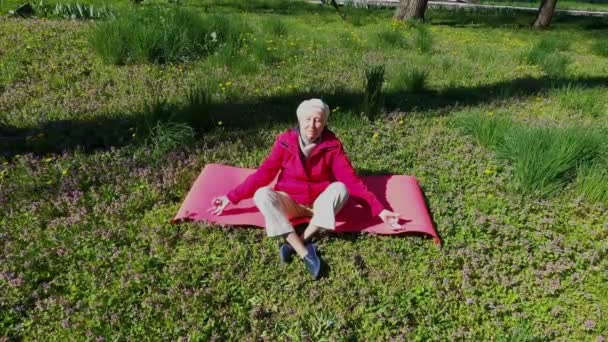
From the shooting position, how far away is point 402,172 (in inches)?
177

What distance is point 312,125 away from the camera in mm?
3330

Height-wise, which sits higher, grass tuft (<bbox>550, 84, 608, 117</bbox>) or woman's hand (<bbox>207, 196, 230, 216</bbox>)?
grass tuft (<bbox>550, 84, 608, 117</bbox>)

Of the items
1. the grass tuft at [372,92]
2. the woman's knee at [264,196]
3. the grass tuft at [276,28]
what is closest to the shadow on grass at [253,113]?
the grass tuft at [372,92]

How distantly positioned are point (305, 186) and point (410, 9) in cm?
1013

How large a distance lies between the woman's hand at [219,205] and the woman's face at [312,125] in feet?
2.69

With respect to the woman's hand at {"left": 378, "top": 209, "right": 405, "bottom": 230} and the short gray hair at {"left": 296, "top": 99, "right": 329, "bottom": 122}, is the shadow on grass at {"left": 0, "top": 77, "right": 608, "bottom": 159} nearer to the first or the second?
the short gray hair at {"left": 296, "top": 99, "right": 329, "bottom": 122}

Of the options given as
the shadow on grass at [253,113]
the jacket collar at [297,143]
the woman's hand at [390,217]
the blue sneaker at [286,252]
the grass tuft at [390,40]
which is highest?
the jacket collar at [297,143]

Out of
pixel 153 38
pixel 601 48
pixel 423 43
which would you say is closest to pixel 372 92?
pixel 153 38

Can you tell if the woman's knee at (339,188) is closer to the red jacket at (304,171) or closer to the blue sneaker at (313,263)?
the red jacket at (304,171)

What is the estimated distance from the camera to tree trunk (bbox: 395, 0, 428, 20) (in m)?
12.2

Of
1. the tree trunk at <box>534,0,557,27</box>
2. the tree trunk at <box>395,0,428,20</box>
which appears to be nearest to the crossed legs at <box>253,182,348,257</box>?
the tree trunk at <box>395,0,428,20</box>

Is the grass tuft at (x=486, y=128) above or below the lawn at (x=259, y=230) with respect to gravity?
above

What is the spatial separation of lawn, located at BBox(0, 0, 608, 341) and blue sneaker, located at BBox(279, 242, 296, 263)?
0.18ft

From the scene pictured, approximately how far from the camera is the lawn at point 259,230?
284 cm
